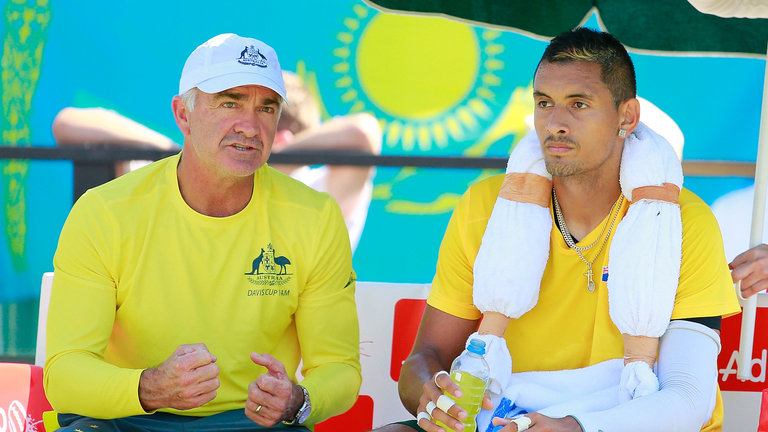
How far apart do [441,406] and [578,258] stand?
67 centimetres

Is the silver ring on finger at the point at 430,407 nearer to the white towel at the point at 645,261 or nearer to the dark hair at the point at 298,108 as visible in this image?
the white towel at the point at 645,261

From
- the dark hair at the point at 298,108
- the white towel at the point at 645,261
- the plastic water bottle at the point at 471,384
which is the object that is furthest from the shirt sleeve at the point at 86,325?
the dark hair at the point at 298,108

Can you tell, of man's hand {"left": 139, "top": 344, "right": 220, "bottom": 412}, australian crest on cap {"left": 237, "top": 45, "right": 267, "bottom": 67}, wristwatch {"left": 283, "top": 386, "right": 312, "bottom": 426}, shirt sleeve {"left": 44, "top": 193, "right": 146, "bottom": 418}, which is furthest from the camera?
australian crest on cap {"left": 237, "top": 45, "right": 267, "bottom": 67}

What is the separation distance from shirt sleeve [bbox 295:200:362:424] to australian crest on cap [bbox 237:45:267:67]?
1.62 feet

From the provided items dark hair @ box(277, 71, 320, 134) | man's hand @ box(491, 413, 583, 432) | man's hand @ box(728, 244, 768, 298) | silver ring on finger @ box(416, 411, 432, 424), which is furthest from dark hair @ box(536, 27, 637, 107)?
dark hair @ box(277, 71, 320, 134)

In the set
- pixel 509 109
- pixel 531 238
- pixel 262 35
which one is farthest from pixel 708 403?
pixel 262 35

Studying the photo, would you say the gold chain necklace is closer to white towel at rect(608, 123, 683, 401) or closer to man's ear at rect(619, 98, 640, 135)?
white towel at rect(608, 123, 683, 401)

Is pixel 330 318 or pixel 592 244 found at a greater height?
pixel 592 244

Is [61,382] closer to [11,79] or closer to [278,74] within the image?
[278,74]

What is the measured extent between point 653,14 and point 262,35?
2.10 meters

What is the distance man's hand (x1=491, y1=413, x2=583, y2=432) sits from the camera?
2.39 meters

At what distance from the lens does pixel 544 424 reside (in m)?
2.40

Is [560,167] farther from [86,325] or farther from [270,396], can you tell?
[86,325]

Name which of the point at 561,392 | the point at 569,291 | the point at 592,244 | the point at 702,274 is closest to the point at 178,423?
the point at 561,392
